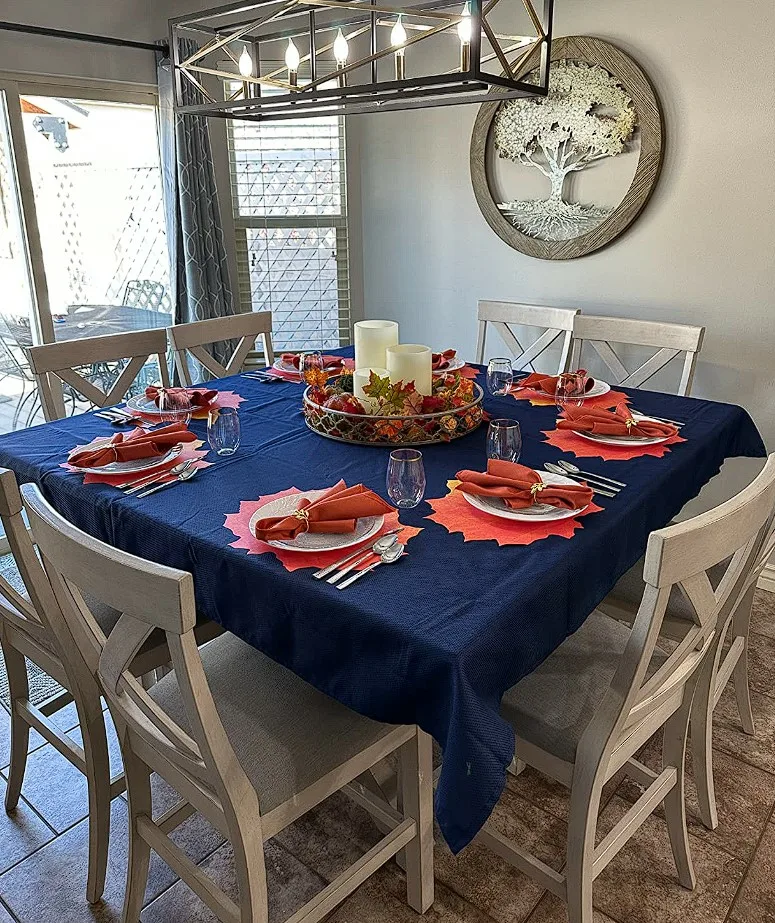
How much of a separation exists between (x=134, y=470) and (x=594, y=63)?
231cm

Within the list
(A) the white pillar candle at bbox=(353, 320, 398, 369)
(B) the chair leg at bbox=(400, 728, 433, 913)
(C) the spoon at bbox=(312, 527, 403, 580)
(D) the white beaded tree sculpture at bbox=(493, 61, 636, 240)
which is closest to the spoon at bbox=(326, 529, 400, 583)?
(C) the spoon at bbox=(312, 527, 403, 580)

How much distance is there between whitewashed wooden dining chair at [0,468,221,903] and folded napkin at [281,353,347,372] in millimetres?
1066

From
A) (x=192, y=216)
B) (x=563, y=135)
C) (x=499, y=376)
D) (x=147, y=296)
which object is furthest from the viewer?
(x=147, y=296)

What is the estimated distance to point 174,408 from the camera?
7.30 feet

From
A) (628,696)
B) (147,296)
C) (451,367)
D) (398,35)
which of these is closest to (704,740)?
(628,696)

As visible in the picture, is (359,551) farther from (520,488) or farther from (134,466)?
(134,466)

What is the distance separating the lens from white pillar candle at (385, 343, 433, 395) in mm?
2027

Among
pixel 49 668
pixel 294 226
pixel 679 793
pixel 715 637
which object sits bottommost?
pixel 679 793

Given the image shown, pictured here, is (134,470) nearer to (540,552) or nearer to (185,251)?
(540,552)

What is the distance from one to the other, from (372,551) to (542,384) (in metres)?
1.22

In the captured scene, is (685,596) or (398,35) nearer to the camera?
(685,596)

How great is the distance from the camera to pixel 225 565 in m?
1.45

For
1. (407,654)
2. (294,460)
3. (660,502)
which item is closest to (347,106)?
(294,460)

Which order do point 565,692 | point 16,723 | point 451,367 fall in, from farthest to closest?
point 451,367 < point 16,723 < point 565,692
